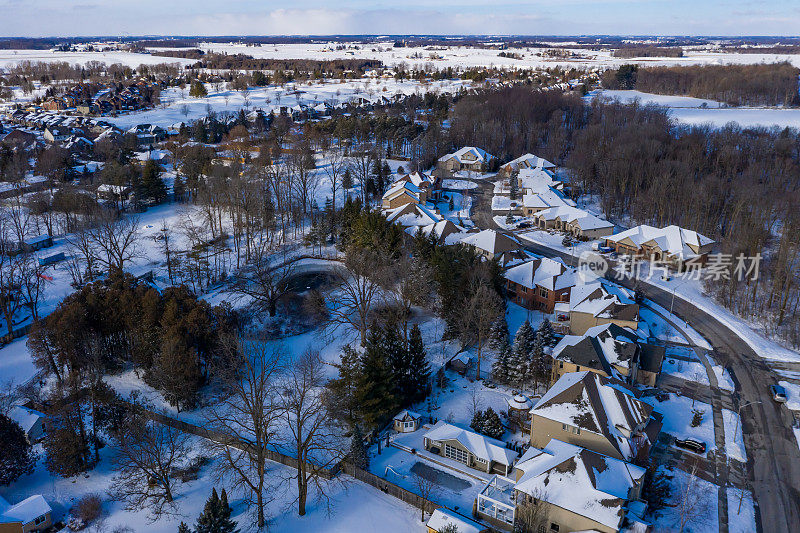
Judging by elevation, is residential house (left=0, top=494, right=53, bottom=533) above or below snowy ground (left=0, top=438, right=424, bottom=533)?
above

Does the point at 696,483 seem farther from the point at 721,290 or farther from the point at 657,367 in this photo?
the point at 721,290

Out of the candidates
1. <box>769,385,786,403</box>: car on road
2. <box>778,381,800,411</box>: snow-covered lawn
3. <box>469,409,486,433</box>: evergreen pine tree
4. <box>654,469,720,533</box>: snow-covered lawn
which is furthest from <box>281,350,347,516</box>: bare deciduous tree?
<box>778,381,800,411</box>: snow-covered lawn

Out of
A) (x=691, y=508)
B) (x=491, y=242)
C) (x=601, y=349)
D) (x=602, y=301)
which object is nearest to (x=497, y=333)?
(x=601, y=349)

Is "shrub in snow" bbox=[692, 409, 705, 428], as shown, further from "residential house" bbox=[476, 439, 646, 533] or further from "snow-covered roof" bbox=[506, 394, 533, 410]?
"snow-covered roof" bbox=[506, 394, 533, 410]

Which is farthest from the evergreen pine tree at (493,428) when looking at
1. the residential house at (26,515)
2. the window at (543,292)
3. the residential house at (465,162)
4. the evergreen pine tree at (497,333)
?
the residential house at (465,162)

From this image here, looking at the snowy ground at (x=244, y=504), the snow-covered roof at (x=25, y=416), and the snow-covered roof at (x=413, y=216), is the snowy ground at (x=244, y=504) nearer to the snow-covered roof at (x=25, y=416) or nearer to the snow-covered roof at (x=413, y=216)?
the snow-covered roof at (x=25, y=416)

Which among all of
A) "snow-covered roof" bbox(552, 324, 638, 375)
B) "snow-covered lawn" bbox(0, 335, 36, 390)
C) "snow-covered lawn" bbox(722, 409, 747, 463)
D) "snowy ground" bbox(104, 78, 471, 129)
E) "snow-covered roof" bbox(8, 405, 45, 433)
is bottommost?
"snow-covered lawn" bbox(0, 335, 36, 390)

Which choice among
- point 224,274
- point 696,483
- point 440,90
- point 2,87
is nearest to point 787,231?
point 696,483
